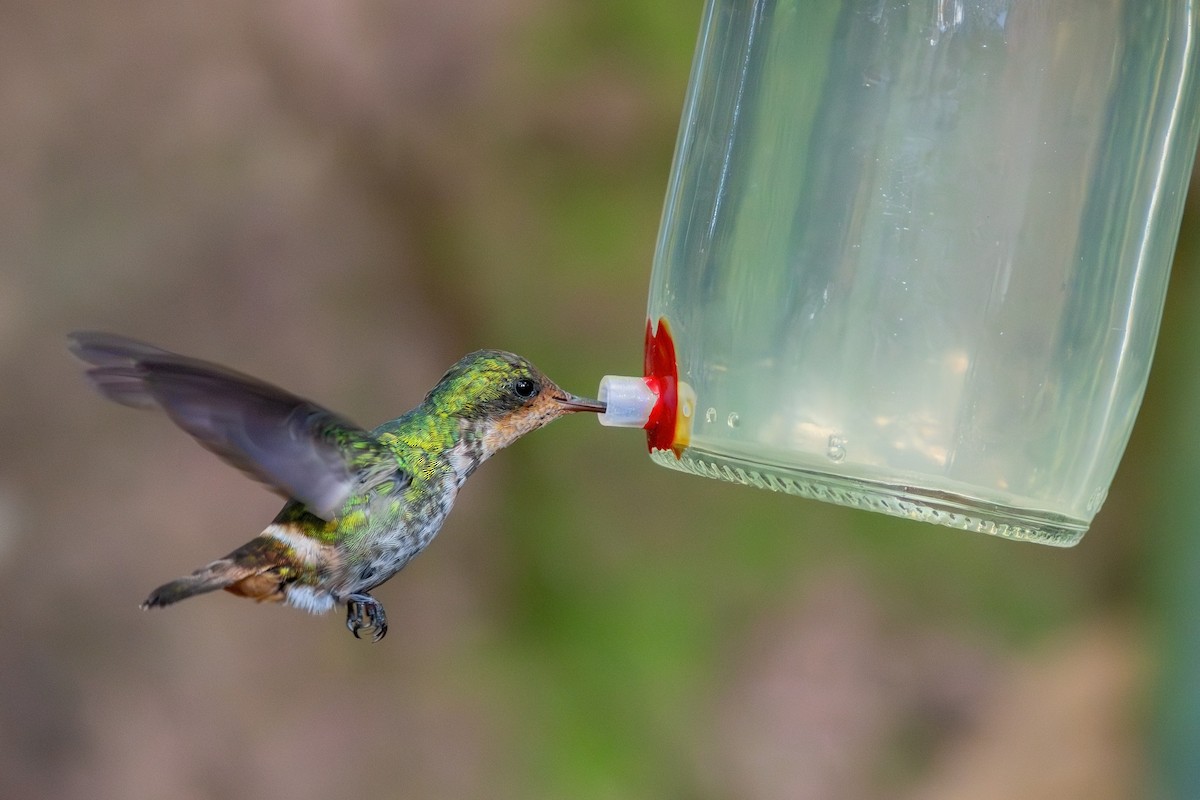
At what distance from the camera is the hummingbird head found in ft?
5.58

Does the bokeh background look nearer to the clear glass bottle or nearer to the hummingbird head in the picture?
the hummingbird head

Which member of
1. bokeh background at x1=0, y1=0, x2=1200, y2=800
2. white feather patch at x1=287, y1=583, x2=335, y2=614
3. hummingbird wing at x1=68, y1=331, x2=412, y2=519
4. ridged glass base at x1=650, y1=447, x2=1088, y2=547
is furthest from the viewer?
bokeh background at x1=0, y1=0, x2=1200, y2=800

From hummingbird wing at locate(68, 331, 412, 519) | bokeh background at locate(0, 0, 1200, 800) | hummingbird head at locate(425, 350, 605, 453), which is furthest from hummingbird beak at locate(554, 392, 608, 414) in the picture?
bokeh background at locate(0, 0, 1200, 800)

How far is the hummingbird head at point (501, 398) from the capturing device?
170 centimetres

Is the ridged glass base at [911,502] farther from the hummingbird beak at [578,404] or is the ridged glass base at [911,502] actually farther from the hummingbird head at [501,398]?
the hummingbird head at [501,398]

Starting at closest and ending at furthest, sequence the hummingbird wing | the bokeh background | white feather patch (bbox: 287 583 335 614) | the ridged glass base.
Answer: the hummingbird wing
the ridged glass base
white feather patch (bbox: 287 583 335 614)
the bokeh background

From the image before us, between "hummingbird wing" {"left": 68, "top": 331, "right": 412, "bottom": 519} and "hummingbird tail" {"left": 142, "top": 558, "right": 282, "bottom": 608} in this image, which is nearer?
"hummingbird wing" {"left": 68, "top": 331, "right": 412, "bottom": 519}

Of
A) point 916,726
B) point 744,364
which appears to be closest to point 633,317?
point 916,726

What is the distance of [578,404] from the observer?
1664 millimetres

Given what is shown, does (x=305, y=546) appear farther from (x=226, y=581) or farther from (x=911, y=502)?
(x=911, y=502)

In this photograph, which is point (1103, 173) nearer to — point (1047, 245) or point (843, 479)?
point (1047, 245)

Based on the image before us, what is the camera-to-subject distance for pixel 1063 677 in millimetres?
3133

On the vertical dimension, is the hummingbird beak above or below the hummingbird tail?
above

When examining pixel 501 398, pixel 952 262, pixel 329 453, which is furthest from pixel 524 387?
pixel 952 262
